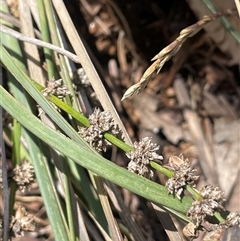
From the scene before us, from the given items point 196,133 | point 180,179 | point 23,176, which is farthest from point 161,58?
point 196,133

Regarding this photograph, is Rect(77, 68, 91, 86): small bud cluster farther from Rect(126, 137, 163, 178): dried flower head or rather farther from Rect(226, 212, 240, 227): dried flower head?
Rect(226, 212, 240, 227): dried flower head

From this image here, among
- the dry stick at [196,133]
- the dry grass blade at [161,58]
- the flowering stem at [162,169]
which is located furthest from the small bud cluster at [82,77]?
the dry stick at [196,133]

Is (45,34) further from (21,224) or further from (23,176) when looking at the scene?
(21,224)

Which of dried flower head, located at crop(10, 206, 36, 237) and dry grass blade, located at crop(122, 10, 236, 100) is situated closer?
dry grass blade, located at crop(122, 10, 236, 100)

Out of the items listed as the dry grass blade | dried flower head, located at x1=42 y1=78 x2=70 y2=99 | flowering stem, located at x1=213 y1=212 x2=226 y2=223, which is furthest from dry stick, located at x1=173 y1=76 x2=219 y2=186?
dried flower head, located at x1=42 y1=78 x2=70 y2=99

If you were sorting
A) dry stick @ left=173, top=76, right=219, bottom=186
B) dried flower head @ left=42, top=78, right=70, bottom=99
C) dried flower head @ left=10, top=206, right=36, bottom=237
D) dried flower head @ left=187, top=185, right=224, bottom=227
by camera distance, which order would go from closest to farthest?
dried flower head @ left=187, top=185, right=224, bottom=227 → dried flower head @ left=42, top=78, right=70, bottom=99 → dried flower head @ left=10, top=206, right=36, bottom=237 → dry stick @ left=173, top=76, right=219, bottom=186

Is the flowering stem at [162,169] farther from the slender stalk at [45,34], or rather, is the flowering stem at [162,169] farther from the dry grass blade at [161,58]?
the slender stalk at [45,34]
